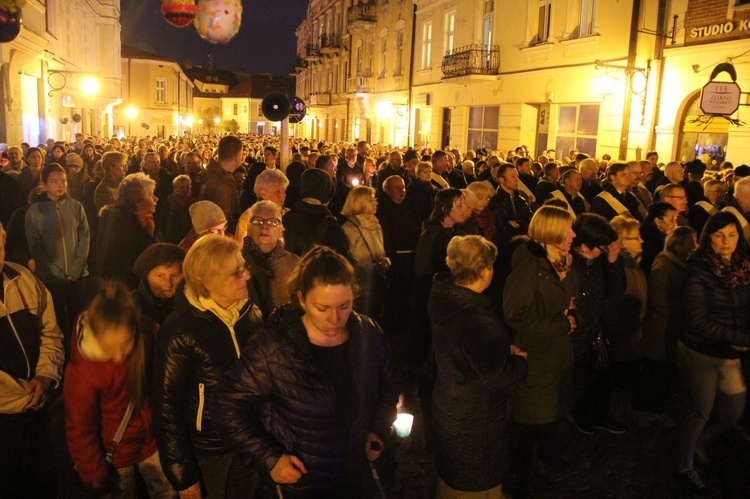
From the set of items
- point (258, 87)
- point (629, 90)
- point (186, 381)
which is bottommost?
point (186, 381)

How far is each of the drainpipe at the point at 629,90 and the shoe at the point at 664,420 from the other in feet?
32.4

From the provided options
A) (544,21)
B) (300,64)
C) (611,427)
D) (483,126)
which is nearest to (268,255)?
(611,427)

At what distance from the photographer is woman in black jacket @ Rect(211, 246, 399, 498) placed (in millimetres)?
2420

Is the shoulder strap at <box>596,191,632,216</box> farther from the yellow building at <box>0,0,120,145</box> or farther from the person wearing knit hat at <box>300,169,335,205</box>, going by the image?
the yellow building at <box>0,0,120,145</box>

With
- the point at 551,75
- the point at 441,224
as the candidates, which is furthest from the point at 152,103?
the point at 441,224

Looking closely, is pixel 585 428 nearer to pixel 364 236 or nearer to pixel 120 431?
pixel 364 236

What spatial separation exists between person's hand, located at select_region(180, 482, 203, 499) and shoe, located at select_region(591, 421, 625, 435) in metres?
3.35

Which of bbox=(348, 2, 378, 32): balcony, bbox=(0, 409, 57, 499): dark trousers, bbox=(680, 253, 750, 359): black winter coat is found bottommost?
bbox=(0, 409, 57, 499): dark trousers

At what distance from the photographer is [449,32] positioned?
2294cm

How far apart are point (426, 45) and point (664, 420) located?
73.6 ft

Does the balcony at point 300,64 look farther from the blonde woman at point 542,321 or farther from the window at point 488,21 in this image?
the blonde woman at point 542,321

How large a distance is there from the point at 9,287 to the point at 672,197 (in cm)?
587

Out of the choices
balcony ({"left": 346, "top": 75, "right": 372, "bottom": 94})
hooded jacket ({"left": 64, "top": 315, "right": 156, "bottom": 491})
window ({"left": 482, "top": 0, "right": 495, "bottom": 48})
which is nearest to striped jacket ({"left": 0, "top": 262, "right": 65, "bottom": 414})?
hooded jacket ({"left": 64, "top": 315, "right": 156, "bottom": 491})

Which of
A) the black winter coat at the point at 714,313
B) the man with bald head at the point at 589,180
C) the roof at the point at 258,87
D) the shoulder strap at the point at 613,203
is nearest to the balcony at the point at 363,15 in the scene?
the man with bald head at the point at 589,180
